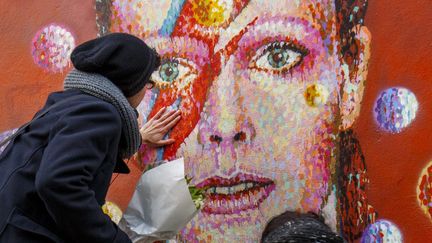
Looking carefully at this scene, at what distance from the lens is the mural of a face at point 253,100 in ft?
8.63

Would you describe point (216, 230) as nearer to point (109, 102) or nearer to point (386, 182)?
point (386, 182)

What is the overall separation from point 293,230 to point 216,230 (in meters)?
0.91

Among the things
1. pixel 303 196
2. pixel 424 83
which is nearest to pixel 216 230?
pixel 303 196

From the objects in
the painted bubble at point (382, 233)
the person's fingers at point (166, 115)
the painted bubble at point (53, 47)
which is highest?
the painted bubble at point (53, 47)

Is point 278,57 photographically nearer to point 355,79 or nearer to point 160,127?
point 355,79

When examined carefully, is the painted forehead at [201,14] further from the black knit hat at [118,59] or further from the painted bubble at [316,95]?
the black knit hat at [118,59]

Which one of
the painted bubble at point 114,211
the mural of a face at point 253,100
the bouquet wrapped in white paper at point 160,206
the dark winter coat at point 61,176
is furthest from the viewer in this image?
the painted bubble at point 114,211

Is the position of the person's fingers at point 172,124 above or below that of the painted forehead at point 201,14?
below

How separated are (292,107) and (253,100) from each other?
216 millimetres

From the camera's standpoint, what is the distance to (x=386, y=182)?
254cm

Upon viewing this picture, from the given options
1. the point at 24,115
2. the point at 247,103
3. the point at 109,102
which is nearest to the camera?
the point at 109,102

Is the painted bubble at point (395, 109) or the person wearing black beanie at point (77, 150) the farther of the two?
the painted bubble at point (395, 109)

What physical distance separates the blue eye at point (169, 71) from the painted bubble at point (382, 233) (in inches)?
52.9

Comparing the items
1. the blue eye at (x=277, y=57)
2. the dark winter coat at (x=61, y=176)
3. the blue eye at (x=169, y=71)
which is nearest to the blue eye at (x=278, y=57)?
the blue eye at (x=277, y=57)
